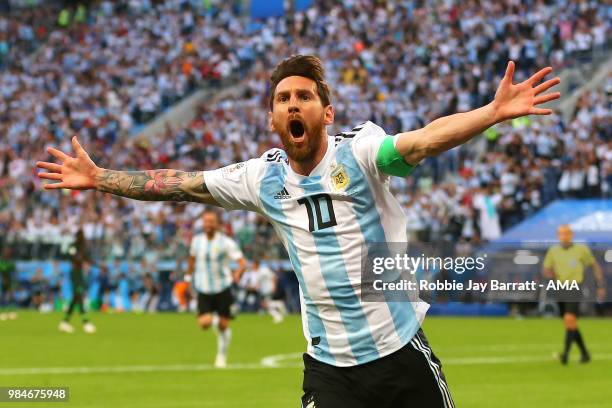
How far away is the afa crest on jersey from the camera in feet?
20.0

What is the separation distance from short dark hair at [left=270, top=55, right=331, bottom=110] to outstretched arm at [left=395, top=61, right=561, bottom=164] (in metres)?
0.68

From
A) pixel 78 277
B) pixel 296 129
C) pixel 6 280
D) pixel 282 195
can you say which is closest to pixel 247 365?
pixel 78 277

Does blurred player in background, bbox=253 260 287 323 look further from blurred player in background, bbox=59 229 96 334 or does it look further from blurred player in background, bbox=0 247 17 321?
blurred player in background, bbox=0 247 17 321

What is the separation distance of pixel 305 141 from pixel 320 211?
361mm

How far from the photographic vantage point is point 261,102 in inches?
1635

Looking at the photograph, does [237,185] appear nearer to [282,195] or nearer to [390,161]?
[282,195]

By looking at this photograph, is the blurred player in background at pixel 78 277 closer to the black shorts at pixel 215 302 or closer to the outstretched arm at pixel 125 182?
the black shorts at pixel 215 302

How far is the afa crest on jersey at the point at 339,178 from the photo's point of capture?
610 cm

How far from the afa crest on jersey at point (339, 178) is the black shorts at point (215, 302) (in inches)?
547

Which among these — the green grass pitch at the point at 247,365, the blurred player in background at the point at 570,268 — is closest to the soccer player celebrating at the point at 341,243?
the blurred player in background at the point at 570,268

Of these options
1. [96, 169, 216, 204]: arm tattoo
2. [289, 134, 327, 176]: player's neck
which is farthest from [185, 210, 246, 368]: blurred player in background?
[289, 134, 327, 176]: player's neck

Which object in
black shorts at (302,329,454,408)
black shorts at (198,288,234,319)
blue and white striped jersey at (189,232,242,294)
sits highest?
black shorts at (302,329,454,408)

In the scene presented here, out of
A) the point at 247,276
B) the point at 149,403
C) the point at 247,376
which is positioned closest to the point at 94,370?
the point at 247,376

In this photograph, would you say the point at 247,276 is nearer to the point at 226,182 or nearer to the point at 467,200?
the point at 467,200
